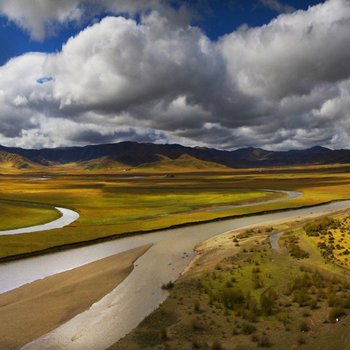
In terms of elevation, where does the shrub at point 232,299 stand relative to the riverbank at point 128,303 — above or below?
above

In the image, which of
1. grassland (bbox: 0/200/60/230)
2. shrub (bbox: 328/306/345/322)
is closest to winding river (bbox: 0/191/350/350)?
shrub (bbox: 328/306/345/322)

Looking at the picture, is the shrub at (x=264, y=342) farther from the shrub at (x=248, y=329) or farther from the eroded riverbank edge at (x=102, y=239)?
the eroded riverbank edge at (x=102, y=239)

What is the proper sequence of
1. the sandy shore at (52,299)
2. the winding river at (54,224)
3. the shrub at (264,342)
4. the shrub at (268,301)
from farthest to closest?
the winding river at (54,224), the shrub at (268,301), the sandy shore at (52,299), the shrub at (264,342)

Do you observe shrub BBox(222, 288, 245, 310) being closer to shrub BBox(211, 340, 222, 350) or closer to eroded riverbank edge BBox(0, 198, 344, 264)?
shrub BBox(211, 340, 222, 350)

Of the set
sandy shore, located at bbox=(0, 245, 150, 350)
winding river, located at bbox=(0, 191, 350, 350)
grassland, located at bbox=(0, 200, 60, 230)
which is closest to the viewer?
winding river, located at bbox=(0, 191, 350, 350)

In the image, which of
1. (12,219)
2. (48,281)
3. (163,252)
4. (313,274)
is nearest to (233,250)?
(163,252)

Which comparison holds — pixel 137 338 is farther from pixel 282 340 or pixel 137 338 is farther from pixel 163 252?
pixel 163 252

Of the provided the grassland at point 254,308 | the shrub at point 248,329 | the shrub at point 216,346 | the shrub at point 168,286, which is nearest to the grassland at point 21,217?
the shrub at point 168,286
